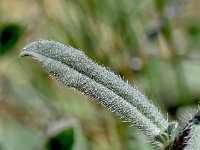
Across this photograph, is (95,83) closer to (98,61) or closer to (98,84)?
(98,84)

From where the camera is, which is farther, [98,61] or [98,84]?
[98,61]

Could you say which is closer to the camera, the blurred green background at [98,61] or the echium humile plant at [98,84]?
the echium humile plant at [98,84]

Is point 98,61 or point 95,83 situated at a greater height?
point 98,61

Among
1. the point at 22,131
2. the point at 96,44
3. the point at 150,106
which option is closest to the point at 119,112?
the point at 150,106

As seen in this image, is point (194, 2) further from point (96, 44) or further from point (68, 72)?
point (68, 72)

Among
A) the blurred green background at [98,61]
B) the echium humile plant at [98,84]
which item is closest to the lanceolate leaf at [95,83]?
the echium humile plant at [98,84]

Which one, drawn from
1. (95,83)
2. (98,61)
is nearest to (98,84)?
(95,83)

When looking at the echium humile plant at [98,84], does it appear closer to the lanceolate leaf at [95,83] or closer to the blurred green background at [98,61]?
the lanceolate leaf at [95,83]

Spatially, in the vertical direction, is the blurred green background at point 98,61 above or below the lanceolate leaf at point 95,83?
above
